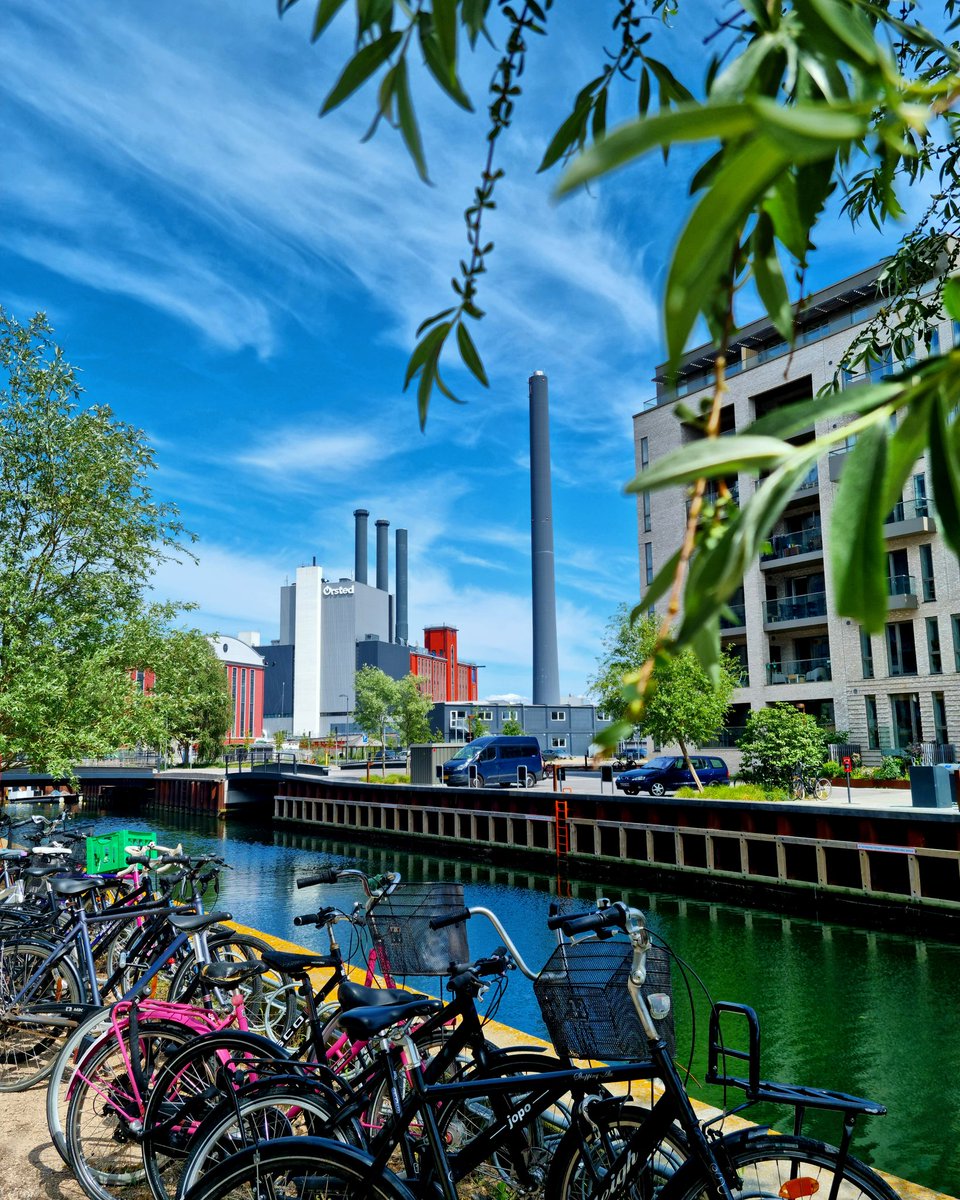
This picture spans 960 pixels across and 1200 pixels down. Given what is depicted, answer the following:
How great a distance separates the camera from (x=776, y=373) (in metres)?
41.5

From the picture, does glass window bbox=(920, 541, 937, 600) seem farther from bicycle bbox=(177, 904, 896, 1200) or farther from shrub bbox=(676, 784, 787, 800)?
bicycle bbox=(177, 904, 896, 1200)

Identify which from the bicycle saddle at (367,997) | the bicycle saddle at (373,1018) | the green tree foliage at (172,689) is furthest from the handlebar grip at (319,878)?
the green tree foliage at (172,689)

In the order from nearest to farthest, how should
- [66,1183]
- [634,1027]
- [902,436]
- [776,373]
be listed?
[902,436], [634,1027], [66,1183], [776,373]

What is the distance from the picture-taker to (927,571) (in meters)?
35.4

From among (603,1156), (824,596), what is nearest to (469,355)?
(603,1156)

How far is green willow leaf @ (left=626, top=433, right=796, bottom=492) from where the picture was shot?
723 millimetres

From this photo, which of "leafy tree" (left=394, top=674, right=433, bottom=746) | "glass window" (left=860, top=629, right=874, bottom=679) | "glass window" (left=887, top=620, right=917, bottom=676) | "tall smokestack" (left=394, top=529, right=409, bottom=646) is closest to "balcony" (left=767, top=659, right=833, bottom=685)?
"glass window" (left=860, top=629, right=874, bottom=679)

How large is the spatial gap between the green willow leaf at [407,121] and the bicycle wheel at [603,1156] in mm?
3011

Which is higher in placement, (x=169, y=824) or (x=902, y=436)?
(x=902, y=436)

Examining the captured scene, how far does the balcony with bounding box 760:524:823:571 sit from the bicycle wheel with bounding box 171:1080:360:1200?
124 ft

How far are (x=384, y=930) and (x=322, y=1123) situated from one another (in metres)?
1.46

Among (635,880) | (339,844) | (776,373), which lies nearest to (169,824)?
(339,844)

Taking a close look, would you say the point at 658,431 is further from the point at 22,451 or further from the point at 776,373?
the point at 22,451

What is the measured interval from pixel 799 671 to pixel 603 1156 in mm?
39164
